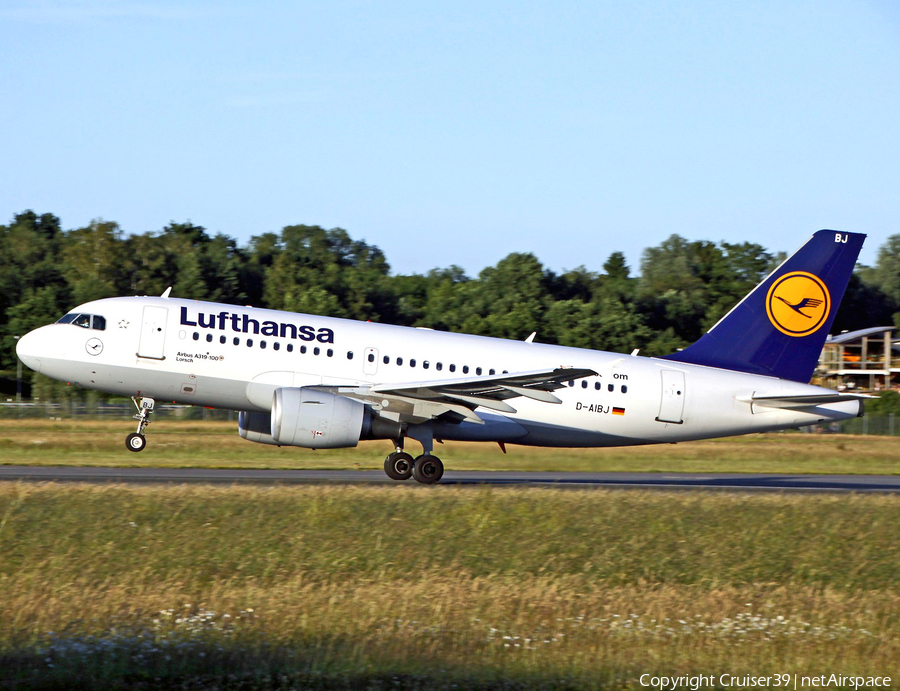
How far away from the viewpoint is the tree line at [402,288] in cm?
8050

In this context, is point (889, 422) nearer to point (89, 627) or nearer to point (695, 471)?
point (695, 471)

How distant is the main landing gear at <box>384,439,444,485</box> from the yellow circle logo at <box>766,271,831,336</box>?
33.5ft

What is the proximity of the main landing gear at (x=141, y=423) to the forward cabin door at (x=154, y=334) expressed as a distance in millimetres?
1225

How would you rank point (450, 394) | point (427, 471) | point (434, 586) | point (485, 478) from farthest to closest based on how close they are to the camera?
point (485, 478) < point (427, 471) < point (450, 394) < point (434, 586)

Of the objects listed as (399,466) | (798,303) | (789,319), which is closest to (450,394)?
(399,466)

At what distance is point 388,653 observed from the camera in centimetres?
1127

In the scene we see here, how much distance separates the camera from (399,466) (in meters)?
24.6

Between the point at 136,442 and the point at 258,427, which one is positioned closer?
the point at 136,442

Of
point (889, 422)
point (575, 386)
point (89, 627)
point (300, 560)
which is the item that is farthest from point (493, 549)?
point (889, 422)

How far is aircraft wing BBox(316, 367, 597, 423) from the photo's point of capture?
22844 millimetres

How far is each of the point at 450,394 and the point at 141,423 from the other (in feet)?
24.3

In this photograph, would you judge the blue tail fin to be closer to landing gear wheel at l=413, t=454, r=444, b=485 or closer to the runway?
the runway

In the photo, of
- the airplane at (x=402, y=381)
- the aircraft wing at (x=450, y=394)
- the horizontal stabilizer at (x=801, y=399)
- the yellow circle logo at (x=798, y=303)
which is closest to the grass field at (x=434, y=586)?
the aircraft wing at (x=450, y=394)

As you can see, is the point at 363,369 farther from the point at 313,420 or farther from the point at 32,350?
the point at 32,350
